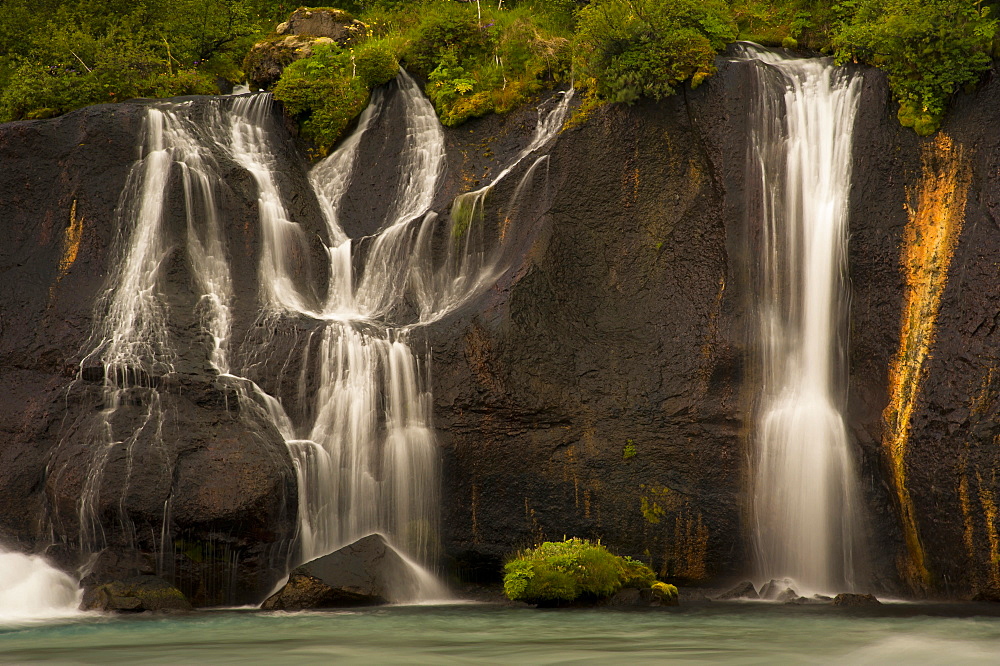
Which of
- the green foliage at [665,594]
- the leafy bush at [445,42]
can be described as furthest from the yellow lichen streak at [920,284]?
the leafy bush at [445,42]

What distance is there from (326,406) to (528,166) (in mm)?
5728

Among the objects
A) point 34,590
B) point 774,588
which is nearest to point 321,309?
point 34,590

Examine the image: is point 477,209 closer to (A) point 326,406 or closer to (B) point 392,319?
(B) point 392,319

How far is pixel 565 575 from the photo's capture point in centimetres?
1606

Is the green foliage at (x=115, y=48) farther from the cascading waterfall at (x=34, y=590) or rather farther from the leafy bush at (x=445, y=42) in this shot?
the cascading waterfall at (x=34, y=590)

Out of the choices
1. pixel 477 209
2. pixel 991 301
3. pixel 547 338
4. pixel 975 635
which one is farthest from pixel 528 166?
pixel 975 635

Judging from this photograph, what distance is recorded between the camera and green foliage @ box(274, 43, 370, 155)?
2259cm

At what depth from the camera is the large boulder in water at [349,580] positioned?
1612cm

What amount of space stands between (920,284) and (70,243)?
1486cm

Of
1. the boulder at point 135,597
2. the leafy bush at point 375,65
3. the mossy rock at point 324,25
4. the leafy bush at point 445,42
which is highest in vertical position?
the mossy rock at point 324,25

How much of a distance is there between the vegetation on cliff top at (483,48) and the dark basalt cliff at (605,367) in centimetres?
68

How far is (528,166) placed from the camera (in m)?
20.2

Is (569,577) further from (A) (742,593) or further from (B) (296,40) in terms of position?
(B) (296,40)

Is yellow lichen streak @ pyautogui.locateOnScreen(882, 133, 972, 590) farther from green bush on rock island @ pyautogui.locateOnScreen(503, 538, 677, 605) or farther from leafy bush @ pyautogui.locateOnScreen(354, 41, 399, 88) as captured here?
leafy bush @ pyautogui.locateOnScreen(354, 41, 399, 88)
